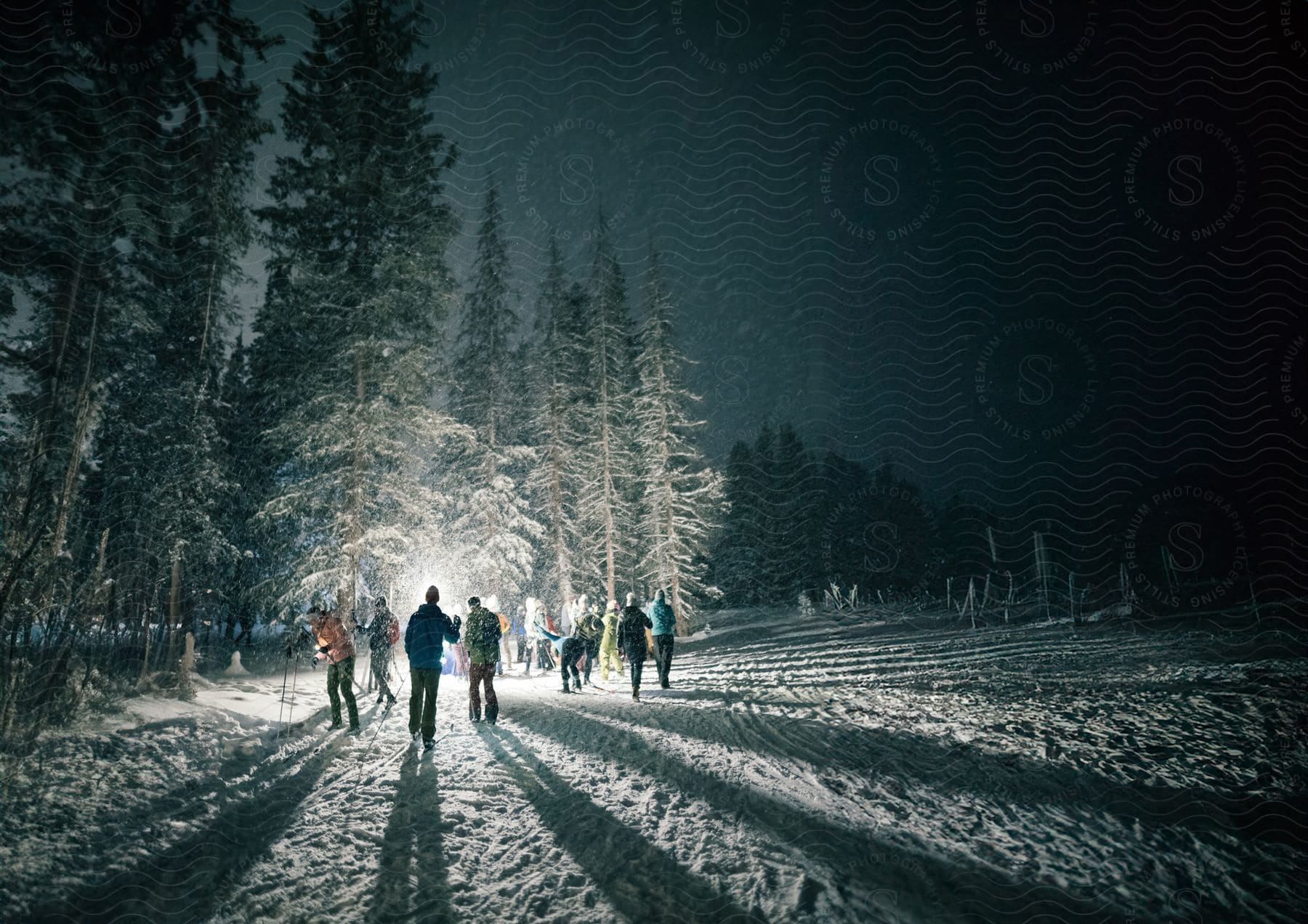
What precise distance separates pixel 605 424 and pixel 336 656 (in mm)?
19177

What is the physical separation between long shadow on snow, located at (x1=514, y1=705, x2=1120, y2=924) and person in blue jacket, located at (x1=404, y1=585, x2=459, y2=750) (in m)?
4.63

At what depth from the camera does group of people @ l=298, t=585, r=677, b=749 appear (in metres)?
8.45

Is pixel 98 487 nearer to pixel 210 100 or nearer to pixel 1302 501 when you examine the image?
pixel 210 100

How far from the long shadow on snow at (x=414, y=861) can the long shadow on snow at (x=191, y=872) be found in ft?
3.53

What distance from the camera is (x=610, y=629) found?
15.2 m

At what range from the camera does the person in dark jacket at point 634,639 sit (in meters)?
11.3

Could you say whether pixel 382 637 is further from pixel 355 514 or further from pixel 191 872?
pixel 191 872

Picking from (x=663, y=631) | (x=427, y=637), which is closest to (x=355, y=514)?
(x=427, y=637)

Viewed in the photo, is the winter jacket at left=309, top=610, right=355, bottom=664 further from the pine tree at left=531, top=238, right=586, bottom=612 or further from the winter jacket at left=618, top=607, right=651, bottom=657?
the pine tree at left=531, top=238, right=586, bottom=612

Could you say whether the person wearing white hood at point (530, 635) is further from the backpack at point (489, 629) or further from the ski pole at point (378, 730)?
the backpack at point (489, 629)

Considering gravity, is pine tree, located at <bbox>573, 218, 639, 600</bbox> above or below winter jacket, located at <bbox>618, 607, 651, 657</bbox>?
above

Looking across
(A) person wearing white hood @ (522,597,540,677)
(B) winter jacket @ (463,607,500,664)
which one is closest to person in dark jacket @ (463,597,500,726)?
(B) winter jacket @ (463,607,500,664)

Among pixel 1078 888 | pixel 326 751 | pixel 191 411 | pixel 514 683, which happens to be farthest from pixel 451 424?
pixel 1078 888

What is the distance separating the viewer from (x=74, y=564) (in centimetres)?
1032
